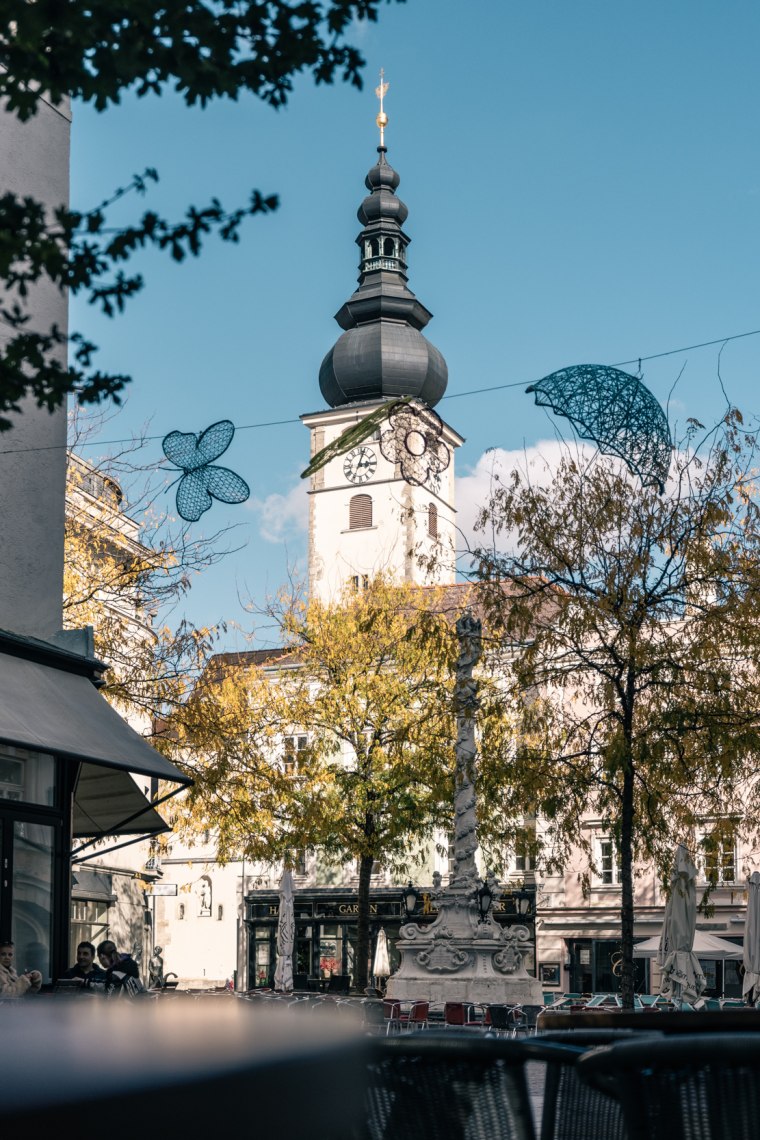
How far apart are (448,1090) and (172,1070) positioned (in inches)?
51.3

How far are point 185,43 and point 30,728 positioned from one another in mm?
6723

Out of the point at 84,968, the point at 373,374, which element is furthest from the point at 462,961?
the point at 373,374

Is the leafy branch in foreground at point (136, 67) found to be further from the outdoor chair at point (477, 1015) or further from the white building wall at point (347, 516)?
the white building wall at point (347, 516)

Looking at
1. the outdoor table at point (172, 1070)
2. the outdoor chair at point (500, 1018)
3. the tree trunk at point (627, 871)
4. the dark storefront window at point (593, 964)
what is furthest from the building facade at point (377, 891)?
the outdoor table at point (172, 1070)

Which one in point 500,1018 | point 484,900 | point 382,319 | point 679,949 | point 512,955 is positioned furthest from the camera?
point 382,319

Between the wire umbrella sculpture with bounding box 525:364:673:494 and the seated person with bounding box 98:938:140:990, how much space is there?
705 centimetres

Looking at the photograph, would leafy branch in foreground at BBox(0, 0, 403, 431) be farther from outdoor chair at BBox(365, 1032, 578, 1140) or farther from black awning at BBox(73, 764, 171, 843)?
black awning at BBox(73, 764, 171, 843)

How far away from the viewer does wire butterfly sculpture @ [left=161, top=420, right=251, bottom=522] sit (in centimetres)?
1380

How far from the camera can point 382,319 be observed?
89.2 meters

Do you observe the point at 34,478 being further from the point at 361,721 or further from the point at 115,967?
the point at 361,721

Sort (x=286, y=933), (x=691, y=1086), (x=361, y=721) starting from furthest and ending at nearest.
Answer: (x=361, y=721), (x=286, y=933), (x=691, y=1086)

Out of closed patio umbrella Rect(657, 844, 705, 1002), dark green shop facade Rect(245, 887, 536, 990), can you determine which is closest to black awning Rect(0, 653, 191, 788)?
closed patio umbrella Rect(657, 844, 705, 1002)

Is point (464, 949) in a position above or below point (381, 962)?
above

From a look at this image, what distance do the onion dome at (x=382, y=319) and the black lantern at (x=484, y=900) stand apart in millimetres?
65503
